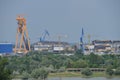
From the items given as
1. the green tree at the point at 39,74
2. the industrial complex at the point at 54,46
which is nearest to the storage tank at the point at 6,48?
the industrial complex at the point at 54,46

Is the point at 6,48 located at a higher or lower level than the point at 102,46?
lower

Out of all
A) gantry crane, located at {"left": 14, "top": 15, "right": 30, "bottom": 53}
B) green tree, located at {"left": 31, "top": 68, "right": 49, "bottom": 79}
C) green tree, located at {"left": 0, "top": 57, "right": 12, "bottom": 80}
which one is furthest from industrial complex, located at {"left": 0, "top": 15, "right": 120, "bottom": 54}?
green tree, located at {"left": 0, "top": 57, "right": 12, "bottom": 80}

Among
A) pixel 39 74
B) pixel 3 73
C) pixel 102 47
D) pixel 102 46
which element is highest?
pixel 102 46

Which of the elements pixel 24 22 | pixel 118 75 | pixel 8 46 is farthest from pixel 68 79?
pixel 8 46

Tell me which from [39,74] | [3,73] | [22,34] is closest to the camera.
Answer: [3,73]

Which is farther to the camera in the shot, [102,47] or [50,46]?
[50,46]

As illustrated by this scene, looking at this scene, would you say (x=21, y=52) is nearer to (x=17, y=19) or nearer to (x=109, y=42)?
(x=17, y=19)

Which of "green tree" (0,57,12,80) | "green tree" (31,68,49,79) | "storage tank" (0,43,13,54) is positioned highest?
"storage tank" (0,43,13,54)

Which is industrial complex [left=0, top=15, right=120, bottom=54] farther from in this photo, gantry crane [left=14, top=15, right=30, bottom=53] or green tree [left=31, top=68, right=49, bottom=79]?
green tree [left=31, top=68, right=49, bottom=79]

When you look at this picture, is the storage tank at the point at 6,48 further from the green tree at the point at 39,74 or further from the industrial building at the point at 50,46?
the green tree at the point at 39,74

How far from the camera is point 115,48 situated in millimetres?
112875

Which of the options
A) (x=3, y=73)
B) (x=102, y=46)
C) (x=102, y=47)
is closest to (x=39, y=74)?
(x=3, y=73)

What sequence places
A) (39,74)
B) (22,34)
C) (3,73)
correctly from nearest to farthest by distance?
(3,73)
(39,74)
(22,34)

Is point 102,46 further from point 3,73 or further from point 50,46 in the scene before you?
point 3,73
